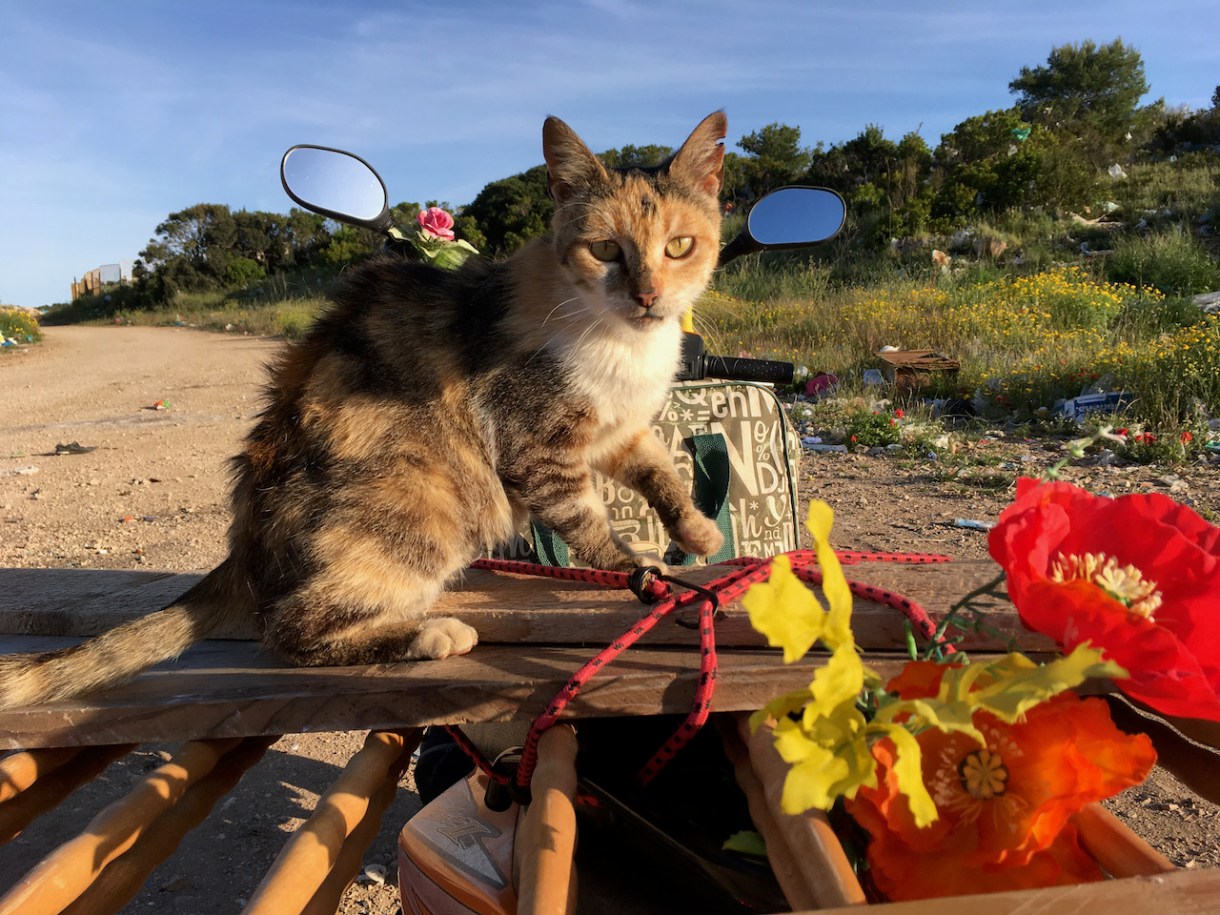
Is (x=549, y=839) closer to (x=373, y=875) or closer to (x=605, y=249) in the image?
(x=605, y=249)

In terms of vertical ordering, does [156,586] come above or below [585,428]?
below

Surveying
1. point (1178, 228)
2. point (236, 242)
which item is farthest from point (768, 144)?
point (236, 242)

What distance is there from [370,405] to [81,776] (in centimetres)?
95

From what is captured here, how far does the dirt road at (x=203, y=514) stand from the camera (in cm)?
255

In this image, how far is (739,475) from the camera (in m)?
2.45

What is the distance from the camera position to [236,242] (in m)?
38.1

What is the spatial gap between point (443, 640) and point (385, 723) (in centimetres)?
24

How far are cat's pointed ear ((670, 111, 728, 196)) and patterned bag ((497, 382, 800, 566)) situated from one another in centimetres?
68

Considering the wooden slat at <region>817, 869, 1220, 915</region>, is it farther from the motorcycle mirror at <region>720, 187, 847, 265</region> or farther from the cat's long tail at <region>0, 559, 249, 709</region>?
A: the motorcycle mirror at <region>720, 187, 847, 265</region>

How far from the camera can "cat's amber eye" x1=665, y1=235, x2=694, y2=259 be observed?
→ 8.13 feet

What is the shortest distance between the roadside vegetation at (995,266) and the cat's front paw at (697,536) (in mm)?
1216

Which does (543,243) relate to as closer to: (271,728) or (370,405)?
(370,405)

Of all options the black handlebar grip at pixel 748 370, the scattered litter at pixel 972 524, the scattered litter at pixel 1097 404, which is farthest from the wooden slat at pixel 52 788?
the scattered litter at pixel 1097 404

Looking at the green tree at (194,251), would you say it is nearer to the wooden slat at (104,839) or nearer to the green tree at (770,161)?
the green tree at (770,161)
